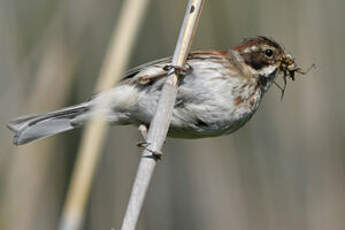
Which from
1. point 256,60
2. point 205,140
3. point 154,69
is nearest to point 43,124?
point 154,69

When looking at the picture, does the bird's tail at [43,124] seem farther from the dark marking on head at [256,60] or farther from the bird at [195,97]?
the dark marking on head at [256,60]

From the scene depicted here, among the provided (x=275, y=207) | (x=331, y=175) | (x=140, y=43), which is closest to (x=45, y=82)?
(x=140, y=43)

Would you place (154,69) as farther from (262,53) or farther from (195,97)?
(262,53)

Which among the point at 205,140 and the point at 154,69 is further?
the point at 205,140

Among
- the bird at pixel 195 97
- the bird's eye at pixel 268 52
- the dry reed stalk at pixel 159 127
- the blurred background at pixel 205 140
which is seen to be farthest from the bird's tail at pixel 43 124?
the bird's eye at pixel 268 52

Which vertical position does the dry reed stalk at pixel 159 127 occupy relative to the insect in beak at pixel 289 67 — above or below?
below

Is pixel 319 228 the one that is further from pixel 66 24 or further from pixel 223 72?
pixel 66 24
